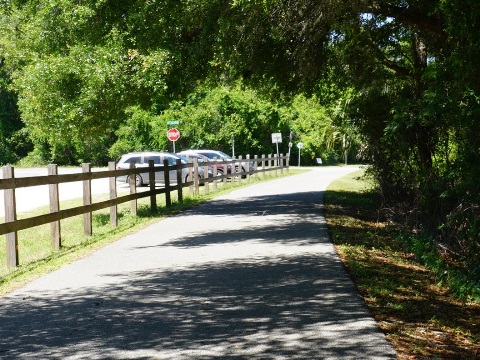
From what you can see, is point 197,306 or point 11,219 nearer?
point 197,306

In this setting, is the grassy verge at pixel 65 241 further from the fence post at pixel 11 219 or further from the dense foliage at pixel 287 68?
the dense foliage at pixel 287 68

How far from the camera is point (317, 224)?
50.5 feet

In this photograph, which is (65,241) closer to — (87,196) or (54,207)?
(87,196)

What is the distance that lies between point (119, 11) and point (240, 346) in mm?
12314

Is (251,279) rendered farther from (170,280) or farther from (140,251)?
(140,251)

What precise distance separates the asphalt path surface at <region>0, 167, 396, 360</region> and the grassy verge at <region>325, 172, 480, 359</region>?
22cm

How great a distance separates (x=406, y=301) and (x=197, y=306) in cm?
235

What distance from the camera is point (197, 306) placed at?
7.49 metres

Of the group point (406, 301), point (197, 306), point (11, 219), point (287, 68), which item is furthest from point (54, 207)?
point (287, 68)

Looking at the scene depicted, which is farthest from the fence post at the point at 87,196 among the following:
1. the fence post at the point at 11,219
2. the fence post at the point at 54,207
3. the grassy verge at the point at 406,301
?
the grassy verge at the point at 406,301

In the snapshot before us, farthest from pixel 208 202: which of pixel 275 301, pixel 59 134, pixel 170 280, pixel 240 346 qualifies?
pixel 240 346

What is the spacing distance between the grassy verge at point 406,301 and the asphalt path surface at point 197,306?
0.22 metres

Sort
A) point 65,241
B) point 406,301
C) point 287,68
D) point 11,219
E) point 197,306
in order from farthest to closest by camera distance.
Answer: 1. point 287,68
2. point 65,241
3. point 11,219
4. point 406,301
5. point 197,306

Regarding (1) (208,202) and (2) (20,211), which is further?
(1) (208,202)
